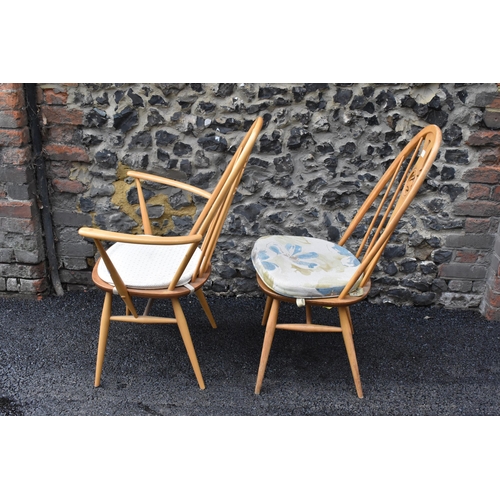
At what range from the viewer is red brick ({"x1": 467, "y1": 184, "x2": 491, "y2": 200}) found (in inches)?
103

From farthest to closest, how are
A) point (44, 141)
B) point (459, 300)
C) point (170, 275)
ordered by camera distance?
point (459, 300) < point (44, 141) < point (170, 275)

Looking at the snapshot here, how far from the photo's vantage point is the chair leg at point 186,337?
2.12 metres

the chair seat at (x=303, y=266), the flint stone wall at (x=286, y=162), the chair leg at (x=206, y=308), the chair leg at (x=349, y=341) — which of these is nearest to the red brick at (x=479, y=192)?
the flint stone wall at (x=286, y=162)

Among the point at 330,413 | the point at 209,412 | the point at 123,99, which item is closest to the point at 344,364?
the point at 330,413

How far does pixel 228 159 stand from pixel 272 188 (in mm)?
261

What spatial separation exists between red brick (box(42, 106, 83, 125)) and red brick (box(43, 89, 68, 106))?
0.08 ft

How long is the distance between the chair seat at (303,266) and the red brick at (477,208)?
28.6 inches

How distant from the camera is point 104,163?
8.74 feet

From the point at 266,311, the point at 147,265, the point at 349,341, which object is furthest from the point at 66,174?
the point at 349,341

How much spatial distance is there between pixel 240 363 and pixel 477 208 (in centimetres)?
137

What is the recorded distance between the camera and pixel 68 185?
2.72 m

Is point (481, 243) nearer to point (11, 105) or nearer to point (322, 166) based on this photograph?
point (322, 166)

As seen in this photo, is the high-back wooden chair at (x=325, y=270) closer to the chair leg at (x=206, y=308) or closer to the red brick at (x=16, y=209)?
the chair leg at (x=206, y=308)

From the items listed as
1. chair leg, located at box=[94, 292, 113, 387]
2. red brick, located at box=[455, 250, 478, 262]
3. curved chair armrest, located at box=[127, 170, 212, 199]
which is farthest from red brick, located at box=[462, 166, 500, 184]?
chair leg, located at box=[94, 292, 113, 387]
